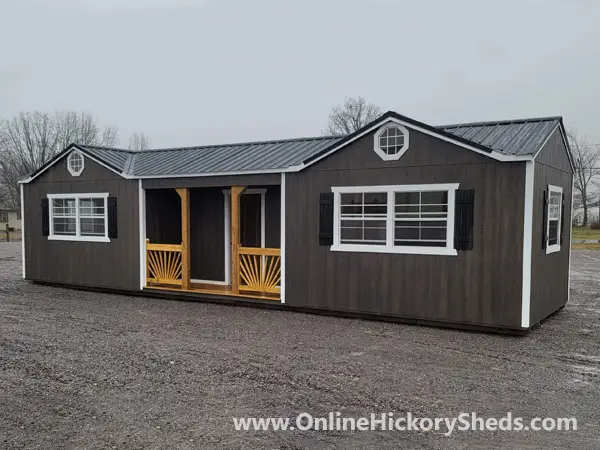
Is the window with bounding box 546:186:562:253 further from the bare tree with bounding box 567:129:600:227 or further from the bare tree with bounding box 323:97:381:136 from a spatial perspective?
the bare tree with bounding box 567:129:600:227

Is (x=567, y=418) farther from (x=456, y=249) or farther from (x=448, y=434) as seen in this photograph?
(x=456, y=249)

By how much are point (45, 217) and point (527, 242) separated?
929cm

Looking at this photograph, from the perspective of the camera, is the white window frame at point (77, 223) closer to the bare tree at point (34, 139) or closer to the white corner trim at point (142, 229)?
the white corner trim at point (142, 229)

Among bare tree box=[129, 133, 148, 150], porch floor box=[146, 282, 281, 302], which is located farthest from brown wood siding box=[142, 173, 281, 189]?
bare tree box=[129, 133, 148, 150]

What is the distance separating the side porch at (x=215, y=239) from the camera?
28.3 ft

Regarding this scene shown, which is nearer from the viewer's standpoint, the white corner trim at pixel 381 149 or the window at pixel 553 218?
the white corner trim at pixel 381 149

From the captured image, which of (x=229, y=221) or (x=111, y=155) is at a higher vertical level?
(x=111, y=155)

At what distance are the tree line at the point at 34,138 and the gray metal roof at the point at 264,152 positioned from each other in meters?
35.3

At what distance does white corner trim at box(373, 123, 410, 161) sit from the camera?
22.9 ft

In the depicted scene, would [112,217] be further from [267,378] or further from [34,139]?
[34,139]

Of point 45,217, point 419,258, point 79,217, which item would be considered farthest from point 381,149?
point 45,217

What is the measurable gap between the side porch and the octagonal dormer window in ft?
5.79

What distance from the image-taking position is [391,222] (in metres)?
7.11

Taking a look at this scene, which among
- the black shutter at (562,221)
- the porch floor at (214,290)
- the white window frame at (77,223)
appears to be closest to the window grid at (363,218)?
the porch floor at (214,290)
